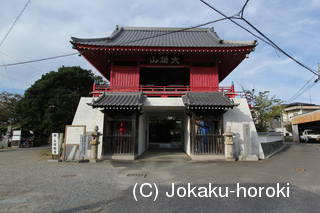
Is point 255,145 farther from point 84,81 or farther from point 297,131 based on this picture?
point 297,131

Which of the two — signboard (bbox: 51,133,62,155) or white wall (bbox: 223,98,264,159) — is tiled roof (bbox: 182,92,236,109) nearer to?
white wall (bbox: 223,98,264,159)

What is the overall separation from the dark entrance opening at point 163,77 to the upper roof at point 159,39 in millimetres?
2200

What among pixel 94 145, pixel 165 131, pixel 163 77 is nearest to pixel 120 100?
pixel 94 145

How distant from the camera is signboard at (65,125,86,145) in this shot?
9305 mm

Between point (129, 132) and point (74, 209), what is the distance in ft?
19.6

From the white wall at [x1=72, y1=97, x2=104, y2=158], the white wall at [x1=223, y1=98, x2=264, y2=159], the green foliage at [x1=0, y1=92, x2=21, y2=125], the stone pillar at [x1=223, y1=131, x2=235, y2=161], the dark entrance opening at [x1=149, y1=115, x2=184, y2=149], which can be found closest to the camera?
the stone pillar at [x1=223, y1=131, x2=235, y2=161]

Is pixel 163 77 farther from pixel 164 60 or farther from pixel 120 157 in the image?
pixel 120 157

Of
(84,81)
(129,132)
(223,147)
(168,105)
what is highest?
(84,81)

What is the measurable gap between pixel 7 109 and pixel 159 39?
3007 cm

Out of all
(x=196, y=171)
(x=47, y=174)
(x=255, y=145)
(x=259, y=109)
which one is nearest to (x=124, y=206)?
(x=196, y=171)

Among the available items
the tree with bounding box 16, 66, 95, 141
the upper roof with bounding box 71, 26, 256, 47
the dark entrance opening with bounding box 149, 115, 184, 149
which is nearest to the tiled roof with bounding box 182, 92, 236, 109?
the upper roof with bounding box 71, 26, 256, 47

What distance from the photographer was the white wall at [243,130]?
927 cm

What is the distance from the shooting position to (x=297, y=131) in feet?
82.4

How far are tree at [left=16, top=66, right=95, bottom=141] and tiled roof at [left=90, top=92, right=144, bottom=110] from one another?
1090 cm
